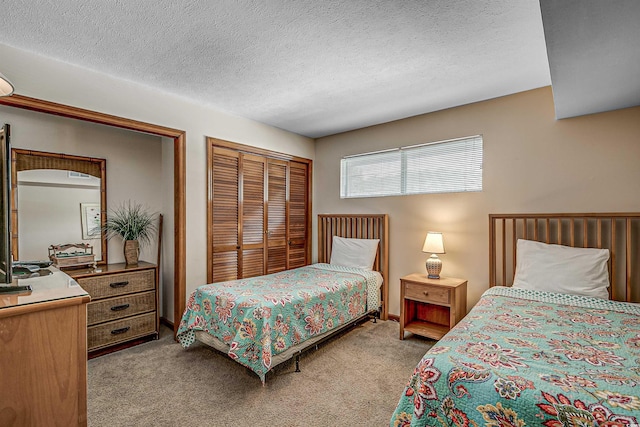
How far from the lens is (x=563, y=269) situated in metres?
2.45

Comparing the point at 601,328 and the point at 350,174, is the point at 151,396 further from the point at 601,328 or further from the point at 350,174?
the point at 350,174

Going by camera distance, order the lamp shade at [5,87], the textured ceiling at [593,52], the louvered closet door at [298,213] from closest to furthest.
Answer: the textured ceiling at [593,52] → the lamp shade at [5,87] → the louvered closet door at [298,213]

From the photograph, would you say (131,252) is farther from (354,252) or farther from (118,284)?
(354,252)

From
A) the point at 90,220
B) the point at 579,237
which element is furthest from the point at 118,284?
the point at 579,237

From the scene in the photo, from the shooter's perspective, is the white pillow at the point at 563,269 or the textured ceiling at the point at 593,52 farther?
the white pillow at the point at 563,269

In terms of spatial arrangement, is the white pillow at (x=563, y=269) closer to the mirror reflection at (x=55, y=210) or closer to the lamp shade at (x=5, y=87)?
the lamp shade at (x=5, y=87)

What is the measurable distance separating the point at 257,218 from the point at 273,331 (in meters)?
1.88

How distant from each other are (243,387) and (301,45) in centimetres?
252

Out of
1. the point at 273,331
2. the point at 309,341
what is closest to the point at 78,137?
the point at 273,331

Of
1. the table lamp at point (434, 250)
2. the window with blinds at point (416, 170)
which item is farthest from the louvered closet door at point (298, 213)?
the table lamp at point (434, 250)

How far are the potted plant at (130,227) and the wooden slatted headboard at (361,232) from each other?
225 centimetres

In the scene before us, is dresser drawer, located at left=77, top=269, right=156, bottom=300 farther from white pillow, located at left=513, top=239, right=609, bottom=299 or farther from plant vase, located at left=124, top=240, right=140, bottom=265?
white pillow, located at left=513, top=239, right=609, bottom=299

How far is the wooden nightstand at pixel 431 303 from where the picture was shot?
9.67 ft

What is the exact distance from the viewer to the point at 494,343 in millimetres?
1522
